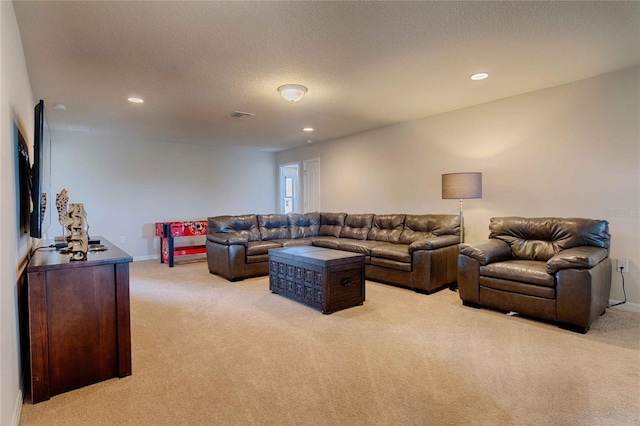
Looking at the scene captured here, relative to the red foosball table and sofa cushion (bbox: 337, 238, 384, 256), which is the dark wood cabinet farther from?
the red foosball table

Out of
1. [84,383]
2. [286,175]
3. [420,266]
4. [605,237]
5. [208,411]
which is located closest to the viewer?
[208,411]

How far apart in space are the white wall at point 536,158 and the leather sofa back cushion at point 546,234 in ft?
1.22

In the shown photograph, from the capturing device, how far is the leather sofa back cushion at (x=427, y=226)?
4.62 metres

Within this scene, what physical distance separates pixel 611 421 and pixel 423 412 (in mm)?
939

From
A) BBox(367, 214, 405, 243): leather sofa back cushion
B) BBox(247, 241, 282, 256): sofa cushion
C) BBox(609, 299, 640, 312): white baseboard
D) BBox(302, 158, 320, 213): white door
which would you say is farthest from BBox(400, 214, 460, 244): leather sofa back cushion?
BBox(302, 158, 320, 213): white door

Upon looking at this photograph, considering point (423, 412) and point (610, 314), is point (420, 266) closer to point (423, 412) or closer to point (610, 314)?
point (610, 314)

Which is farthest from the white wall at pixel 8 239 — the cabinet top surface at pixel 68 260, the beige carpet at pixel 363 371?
the beige carpet at pixel 363 371

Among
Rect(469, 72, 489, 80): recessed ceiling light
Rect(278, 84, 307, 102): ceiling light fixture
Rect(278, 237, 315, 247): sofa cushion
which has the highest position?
Rect(469, 72, 489, 80): recessed ceiling light

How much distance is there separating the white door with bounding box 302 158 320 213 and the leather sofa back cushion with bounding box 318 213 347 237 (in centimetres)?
98

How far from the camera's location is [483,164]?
459cm

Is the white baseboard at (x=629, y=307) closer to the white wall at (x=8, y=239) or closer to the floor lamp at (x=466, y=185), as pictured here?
the floor lamp at (x=466, y=185)

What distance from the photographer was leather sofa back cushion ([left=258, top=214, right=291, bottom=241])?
5.85m

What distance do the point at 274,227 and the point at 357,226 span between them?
1.46m

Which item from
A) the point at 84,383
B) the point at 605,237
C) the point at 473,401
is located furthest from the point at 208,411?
the point at 605,237
